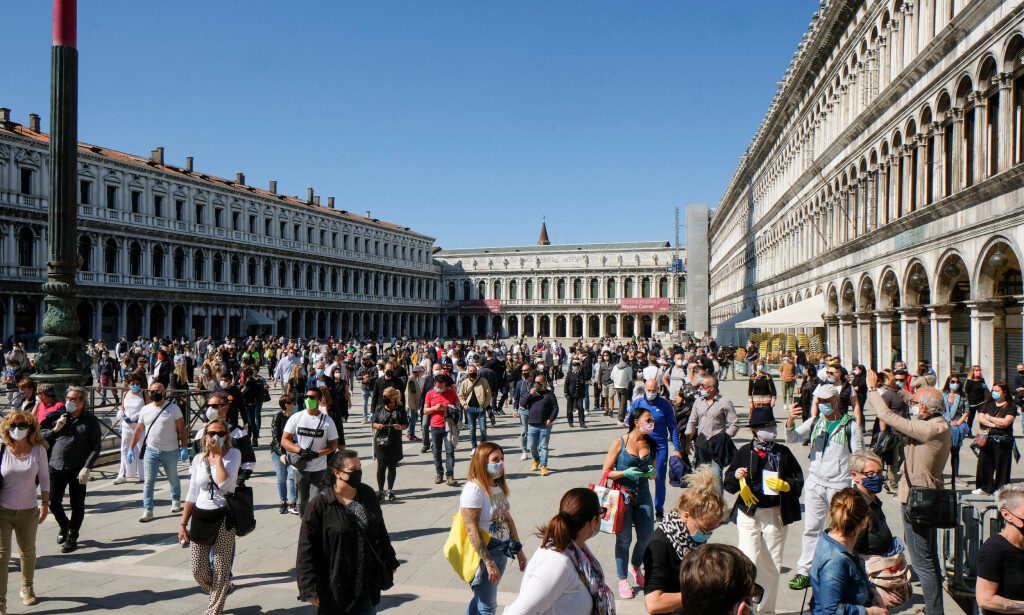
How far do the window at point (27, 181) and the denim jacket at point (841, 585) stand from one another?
156 feet

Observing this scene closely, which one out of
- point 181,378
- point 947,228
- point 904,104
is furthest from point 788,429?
point 904,104

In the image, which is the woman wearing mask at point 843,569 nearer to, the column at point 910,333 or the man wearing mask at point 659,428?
the man wearing mask at point 659,428

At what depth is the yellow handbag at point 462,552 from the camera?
14.5ft

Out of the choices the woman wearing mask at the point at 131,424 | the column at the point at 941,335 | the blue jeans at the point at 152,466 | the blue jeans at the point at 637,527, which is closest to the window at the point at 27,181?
the woman wearing mask at the point at 131,424

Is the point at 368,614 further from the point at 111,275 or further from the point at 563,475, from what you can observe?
the point at 111,275

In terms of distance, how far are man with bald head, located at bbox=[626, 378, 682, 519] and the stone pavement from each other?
0.72 metres

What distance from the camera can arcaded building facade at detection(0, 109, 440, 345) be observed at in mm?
40250

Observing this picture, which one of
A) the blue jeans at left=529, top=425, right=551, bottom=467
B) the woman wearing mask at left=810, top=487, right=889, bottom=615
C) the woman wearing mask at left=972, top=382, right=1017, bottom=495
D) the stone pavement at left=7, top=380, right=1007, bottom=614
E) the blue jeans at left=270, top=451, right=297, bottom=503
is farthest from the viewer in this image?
the blue jeans at left=529, top=425, right=551, bottom=467

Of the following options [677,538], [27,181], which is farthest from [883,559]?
[27,181]

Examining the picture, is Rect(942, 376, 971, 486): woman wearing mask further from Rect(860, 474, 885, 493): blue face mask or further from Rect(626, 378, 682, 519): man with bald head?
Rect(860, 474, 885, 493): blue face mask

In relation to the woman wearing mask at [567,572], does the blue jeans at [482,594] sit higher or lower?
lower

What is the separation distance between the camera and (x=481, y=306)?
9044 cm

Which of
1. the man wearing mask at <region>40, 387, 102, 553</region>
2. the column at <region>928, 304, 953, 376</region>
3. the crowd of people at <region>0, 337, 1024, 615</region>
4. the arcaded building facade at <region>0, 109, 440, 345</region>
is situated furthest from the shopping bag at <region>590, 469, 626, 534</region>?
the arcaded building facade at <region>0, 109, 440, 345</region>

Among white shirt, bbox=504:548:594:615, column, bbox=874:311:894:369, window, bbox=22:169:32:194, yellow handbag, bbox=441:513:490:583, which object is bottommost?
yellow handbag, bbox=441:513:490:583
